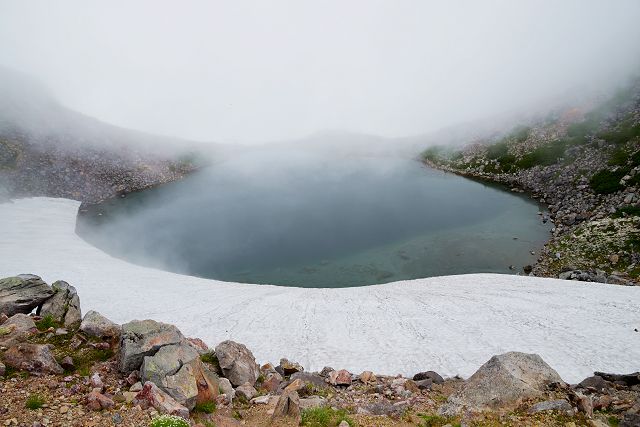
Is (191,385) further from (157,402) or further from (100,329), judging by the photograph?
(100,329)

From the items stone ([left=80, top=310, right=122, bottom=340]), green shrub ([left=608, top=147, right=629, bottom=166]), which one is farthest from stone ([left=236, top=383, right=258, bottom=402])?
green shrub ([left=608, top=147, right=629, bottom=166])

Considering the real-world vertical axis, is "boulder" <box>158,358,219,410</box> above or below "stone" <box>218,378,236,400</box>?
above

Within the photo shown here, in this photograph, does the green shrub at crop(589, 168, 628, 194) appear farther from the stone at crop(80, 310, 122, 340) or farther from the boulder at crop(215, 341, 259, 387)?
the stone at crop(80, 310, 122, 340)

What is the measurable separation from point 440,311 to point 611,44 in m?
167

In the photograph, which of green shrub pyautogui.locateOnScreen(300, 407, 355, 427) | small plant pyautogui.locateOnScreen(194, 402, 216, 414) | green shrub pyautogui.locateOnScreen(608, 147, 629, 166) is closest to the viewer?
green shrub pyautogui.locateOnScreen(300, 407, 355, 427)

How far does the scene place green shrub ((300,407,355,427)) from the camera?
12.9 meters

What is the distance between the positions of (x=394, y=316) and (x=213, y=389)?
1835cm

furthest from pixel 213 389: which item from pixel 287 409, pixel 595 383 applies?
pixel 595 383

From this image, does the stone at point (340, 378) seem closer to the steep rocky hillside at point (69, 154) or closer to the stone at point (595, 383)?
the stone at point (595, 383)

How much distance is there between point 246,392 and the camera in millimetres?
15664

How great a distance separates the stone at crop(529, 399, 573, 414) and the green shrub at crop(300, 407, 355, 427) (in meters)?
6.63

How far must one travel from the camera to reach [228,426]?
13055 millimetres

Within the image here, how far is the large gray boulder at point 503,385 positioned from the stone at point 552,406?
741mm

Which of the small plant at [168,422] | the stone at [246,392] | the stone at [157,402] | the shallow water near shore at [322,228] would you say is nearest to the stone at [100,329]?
the stone at [157,402]
